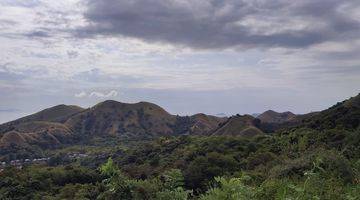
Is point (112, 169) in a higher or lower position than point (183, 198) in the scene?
higher

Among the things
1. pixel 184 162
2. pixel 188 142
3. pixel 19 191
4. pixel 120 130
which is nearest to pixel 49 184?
pixel 19 191

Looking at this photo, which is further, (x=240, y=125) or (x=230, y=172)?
(x=240, y=125)

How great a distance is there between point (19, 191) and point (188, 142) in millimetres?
37301

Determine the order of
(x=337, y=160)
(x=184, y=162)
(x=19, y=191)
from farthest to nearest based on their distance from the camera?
(x=184, y=162) → (x=19, y=191) → (x=337, y=160)

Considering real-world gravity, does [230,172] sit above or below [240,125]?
below

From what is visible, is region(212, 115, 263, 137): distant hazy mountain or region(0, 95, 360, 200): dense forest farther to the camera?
region(212, 115, 263, 137): distant hazy mountain

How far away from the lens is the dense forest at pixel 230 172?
789 centimetres

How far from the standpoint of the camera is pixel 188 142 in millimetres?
74250

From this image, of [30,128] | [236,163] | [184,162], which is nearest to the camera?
[236,163]

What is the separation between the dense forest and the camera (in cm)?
789

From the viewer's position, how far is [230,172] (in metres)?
37.4

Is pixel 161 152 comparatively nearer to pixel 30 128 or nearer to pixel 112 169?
pixel 112 169

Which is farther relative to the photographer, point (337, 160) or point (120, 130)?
point (120, 130)

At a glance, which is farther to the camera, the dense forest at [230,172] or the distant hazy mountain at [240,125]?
the distant hazy mountain at [240,125]
